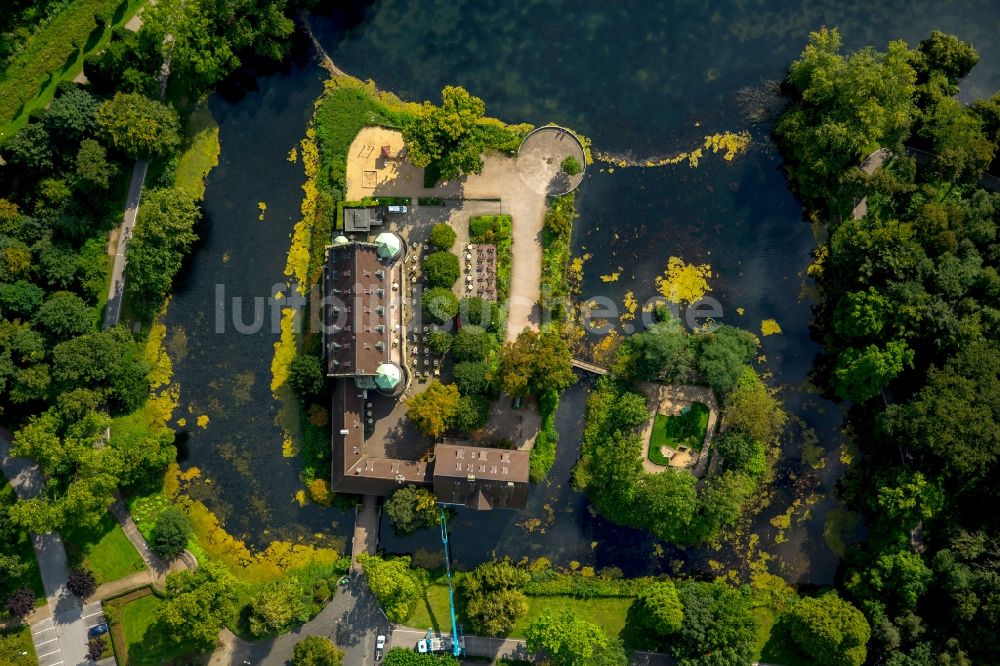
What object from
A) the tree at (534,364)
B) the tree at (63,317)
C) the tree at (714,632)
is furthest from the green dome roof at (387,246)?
the tree at (714,632)

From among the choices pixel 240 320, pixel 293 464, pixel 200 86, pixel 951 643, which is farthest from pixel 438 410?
pixel 951 643

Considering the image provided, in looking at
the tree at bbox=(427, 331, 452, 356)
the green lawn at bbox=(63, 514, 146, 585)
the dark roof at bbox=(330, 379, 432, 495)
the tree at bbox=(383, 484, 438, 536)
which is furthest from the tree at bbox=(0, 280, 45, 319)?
the tree at bbox=(383, 484, 438, 536)

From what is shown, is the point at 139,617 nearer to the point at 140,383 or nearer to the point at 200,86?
the point at 140,383

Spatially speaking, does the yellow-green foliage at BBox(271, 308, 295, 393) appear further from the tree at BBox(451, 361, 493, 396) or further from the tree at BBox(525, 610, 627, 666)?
the tree at BBox(525, 610, 627, 666)

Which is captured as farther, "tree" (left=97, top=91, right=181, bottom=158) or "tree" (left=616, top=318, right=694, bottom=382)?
"tree" (left=97, top=91, right=181, bottom=158)

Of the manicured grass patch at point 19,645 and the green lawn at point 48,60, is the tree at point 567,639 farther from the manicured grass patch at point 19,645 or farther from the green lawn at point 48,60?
the green lawn at point 48,60

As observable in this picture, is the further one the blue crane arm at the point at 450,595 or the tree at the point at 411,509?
the blue crane arm at the point at 450,595

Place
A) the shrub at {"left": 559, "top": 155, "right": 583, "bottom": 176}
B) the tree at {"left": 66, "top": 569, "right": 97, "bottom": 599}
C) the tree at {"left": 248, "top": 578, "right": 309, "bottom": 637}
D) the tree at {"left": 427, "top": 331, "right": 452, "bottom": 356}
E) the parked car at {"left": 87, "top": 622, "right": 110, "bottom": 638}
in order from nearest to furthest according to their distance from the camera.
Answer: the tree at {"left": 248, "top": 578, "right": 309, "bottom": 637}, the tree at {"left": 66, "top": 569, "right": 97, "bottom": 599}, the tree at {"left": 427, "top": 331, "right": 452, "bottom": 356}, the parked car at {"left": 87, "top": 622, "right": 110, "bottom": 638}, the shrub at {"left": 559, "top": 155, "right": 583, "bottom": 176}
